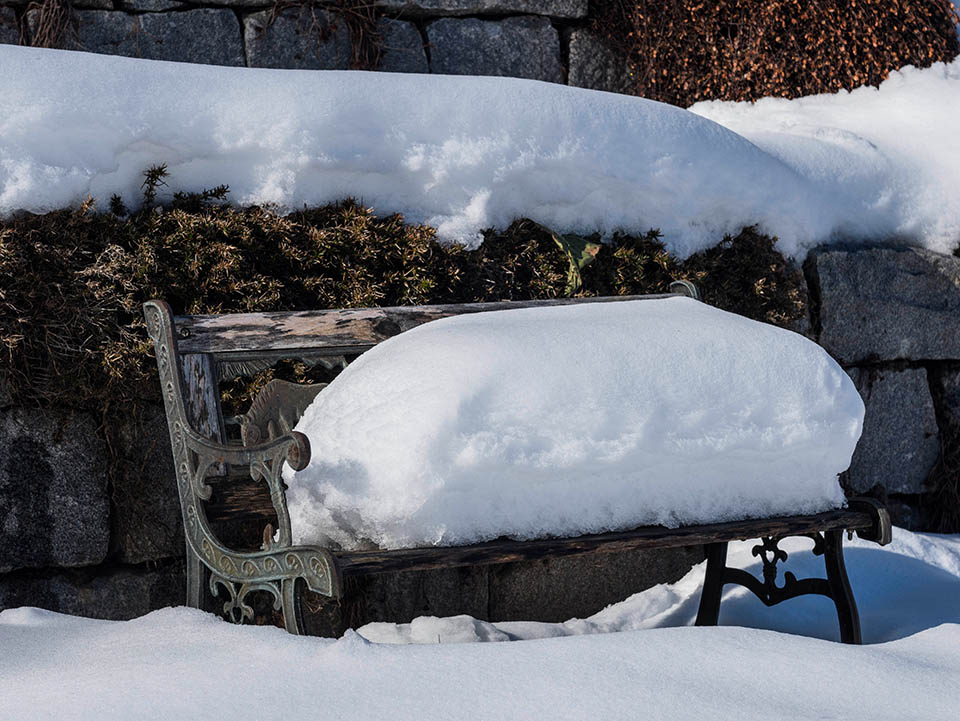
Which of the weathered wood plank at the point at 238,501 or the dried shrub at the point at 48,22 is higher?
the dried shrub at the point at 48,22

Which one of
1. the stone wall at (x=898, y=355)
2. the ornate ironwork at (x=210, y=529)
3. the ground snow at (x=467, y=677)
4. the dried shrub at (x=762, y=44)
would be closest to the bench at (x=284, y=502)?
the ornate ironwork at (x=210, y=529)

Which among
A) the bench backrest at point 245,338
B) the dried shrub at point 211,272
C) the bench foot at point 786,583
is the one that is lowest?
the bench foot at point 786,583

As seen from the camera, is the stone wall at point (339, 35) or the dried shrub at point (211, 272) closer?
the dried shrub at point (211, 272)

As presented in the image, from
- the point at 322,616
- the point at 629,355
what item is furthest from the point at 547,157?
the point at 322,616

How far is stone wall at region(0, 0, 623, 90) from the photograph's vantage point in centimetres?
411

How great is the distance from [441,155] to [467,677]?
1682 millimetres

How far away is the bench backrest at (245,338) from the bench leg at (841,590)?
43.8 inches

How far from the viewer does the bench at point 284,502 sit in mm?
1973

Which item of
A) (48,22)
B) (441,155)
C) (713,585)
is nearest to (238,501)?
(441,155)

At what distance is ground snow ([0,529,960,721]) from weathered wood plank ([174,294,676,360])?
0.66m

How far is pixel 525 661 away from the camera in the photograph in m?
1.78

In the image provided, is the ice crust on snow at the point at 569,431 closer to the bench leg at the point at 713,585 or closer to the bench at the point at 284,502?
the bench at the point at 284,502

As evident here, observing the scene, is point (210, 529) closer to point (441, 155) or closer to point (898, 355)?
point (441, 155)

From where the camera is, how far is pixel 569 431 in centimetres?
207
